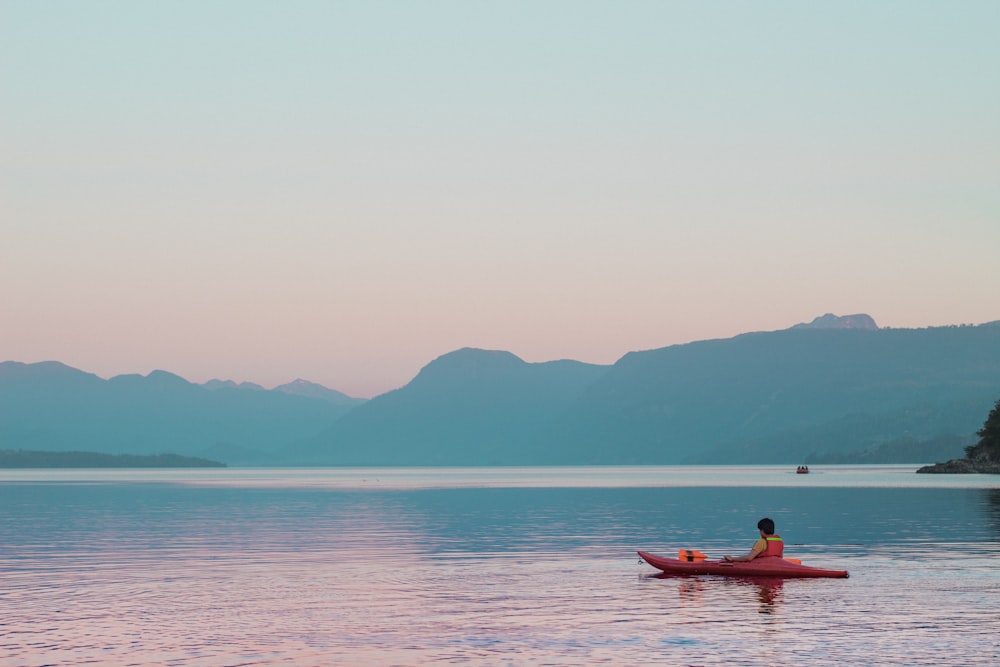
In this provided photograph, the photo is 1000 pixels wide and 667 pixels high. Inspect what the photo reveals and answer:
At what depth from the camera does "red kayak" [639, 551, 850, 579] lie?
57438 millimetres

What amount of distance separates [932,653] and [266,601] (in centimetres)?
2466

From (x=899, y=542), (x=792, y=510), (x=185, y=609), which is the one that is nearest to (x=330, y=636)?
(x=185, y=609)

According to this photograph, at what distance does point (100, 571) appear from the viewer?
63812 millimetres

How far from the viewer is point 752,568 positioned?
57906mm

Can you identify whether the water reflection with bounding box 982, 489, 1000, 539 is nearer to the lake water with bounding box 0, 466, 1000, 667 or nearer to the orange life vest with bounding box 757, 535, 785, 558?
the lake water with bounding box 0, 466, 1000, 667

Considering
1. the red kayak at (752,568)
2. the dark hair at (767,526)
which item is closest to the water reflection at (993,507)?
the red kayak at (752,568)

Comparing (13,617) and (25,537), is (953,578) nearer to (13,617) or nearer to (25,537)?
(13,617)

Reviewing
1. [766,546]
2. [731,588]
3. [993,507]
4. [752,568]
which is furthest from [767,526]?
[993,507]

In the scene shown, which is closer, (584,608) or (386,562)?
(584,608)

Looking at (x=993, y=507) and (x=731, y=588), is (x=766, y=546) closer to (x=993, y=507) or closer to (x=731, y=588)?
(x=731, y=588)

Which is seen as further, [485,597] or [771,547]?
[771,547]

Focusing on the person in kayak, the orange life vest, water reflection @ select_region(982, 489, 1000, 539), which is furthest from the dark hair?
water reflection @ select_region(982, 489, 1000, 539)

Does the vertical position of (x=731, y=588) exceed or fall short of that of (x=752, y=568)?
it falls short

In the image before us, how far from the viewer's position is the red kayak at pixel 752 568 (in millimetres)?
57438
